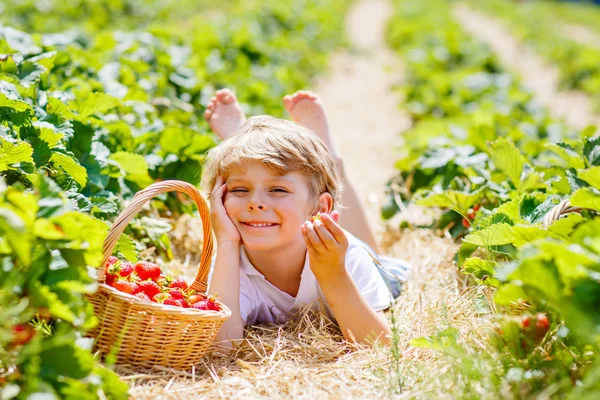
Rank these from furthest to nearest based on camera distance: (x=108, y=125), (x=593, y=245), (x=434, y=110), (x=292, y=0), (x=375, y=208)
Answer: (x=292, y=0) → (x=434, y=110) → (x=375, y=208) → (x=108, y=125) → (x=593, y=245)

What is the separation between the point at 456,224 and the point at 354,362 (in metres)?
1.50

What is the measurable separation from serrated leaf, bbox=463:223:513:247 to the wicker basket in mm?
915

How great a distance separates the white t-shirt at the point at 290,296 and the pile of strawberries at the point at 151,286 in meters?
0.43

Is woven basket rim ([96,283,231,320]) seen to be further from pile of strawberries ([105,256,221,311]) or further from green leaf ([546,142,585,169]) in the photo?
green leaf ([546,142,585,169])

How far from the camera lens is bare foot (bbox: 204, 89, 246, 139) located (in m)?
3.41

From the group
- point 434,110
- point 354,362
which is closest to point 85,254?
point 354,362

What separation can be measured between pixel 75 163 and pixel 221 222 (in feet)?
1.83

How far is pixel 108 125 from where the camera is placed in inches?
125

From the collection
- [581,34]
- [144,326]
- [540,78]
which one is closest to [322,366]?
[144,326]

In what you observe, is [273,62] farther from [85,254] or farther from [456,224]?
[85,254]

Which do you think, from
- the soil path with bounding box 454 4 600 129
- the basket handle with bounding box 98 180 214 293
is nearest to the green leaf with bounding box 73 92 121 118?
the basket handle with bounding box 98 180 214 293

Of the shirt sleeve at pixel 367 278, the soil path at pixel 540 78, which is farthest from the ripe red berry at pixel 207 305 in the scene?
the soil path at pixel 540 78

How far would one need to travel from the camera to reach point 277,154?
97.6 inches

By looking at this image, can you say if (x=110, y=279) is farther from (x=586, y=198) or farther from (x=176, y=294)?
(x=586, y=198)
